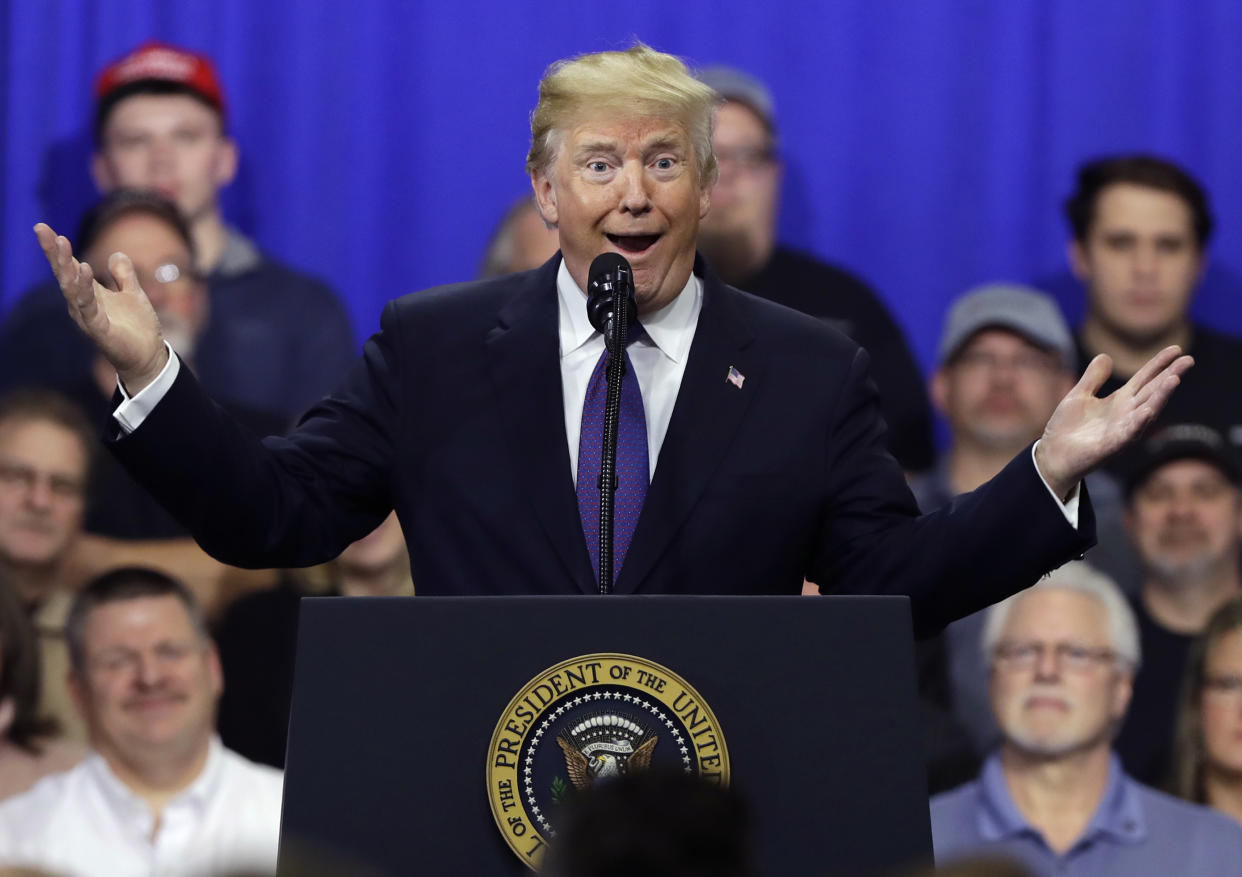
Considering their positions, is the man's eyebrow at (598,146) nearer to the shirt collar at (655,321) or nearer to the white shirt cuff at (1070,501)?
the shirt collar at (655,321)

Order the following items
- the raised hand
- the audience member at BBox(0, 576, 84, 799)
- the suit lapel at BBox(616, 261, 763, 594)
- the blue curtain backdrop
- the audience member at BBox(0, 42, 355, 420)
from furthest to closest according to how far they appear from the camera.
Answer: the blue curtain backdrop
the audience member at BBox(0, 42, 355, 420)
the audience member at BBox(0, 576, 84, 799)
the suit lapel at BBox(616, 261, 763, 594)
the raised hand

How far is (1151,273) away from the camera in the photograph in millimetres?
4227

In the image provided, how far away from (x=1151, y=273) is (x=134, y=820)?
258 centimetres

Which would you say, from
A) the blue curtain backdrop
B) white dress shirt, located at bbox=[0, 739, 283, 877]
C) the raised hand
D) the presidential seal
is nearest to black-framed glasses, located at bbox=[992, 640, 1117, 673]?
the blue curtain backdrop

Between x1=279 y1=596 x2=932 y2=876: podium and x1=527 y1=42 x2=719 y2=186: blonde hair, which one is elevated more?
x1=527 y1=42 x2=719 y2=186: blonde hair

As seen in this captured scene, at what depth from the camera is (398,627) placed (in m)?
1.62

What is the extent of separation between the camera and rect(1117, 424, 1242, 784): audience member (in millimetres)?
3916

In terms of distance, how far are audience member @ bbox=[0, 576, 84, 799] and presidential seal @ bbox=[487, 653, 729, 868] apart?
8.08ft

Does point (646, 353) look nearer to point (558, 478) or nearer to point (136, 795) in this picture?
point (558, 478)

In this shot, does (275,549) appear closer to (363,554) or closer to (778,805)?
(778,805)

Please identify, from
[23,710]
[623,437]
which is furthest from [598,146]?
[23,710]

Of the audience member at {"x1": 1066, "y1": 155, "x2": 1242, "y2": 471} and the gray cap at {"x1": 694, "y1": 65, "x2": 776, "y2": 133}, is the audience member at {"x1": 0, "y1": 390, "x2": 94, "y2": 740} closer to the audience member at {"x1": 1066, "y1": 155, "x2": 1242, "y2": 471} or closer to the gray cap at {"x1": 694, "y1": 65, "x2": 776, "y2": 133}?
the gray cap at {"x1": 694, "y1": 65, "x2": 776, "y2": 133}

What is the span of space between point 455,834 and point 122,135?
9.96 ft

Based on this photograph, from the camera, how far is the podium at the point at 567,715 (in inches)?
62.2
